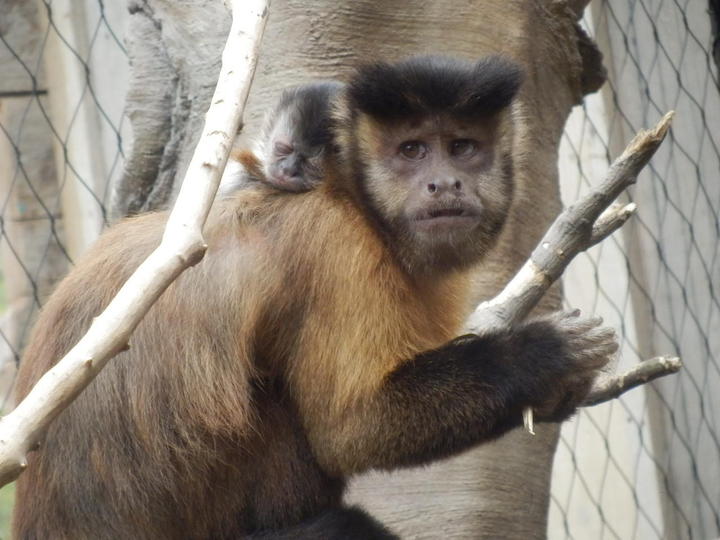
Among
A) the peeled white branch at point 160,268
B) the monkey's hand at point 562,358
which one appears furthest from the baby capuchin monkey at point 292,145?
the peeled white branch at point 160,268

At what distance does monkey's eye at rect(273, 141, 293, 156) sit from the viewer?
514cm

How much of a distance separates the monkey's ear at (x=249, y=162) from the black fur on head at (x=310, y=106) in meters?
0.28

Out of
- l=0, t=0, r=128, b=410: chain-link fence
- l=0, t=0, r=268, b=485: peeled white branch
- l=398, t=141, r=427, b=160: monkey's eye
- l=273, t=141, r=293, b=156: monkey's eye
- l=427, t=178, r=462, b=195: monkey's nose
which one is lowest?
l=0, t=0, r=268, b=485: peeled white branch

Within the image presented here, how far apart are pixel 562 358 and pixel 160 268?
168 centimetres

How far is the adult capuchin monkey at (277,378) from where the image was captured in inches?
155

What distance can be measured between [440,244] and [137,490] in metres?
1.33

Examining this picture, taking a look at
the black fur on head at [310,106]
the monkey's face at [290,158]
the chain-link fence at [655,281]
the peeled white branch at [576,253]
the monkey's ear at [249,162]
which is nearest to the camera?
the peeled white branch at [576,253]

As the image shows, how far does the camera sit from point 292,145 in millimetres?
5199

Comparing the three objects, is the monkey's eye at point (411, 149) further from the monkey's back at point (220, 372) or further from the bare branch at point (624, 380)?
the bare branch at point (624, 380)

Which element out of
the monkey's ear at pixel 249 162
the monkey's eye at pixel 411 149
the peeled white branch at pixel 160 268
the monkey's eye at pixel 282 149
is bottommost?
the peeled white branch at pixel 160 268

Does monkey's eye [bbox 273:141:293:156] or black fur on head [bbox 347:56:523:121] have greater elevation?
monkey's eye [bbox 273:141:293:156]

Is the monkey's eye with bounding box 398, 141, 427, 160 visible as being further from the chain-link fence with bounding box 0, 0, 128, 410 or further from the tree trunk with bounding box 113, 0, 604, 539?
the chain-link fence with bounding box 0, 0, 128, 410

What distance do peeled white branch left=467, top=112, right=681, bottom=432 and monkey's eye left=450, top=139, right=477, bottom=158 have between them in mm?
423

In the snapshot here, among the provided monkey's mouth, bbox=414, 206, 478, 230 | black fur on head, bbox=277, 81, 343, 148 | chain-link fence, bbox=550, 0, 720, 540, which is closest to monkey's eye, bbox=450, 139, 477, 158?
monkey's mouth, bbox=414, 206, 478, 230
